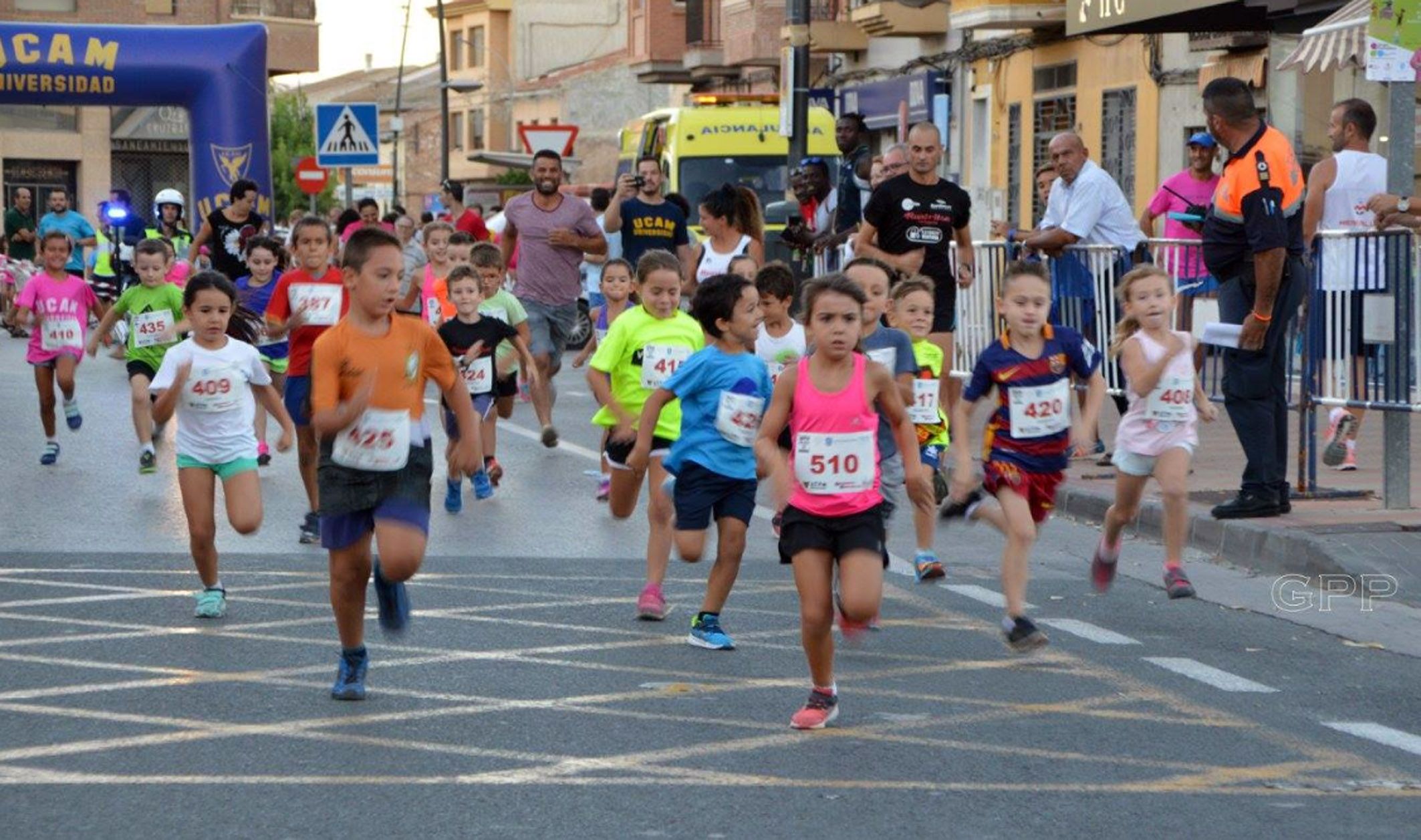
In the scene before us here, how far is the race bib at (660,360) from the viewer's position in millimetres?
10109

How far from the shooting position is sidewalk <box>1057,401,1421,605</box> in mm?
10281

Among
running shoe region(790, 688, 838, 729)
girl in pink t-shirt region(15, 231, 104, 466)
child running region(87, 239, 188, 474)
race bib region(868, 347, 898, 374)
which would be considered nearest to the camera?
running shoe region(790, 688, 838, 729)

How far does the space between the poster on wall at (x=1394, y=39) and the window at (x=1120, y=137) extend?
16.3 metres

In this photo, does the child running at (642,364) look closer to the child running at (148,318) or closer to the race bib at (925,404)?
the race bib at (925,404)

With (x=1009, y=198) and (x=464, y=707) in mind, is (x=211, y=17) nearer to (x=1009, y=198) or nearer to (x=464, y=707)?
(x=1009, y=198)

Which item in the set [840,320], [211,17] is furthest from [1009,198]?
[211,17]

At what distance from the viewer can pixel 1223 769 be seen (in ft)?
21.3

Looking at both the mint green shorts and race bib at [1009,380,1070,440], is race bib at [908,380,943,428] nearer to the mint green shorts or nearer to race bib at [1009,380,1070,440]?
race bib at [1009,380,1070,440]

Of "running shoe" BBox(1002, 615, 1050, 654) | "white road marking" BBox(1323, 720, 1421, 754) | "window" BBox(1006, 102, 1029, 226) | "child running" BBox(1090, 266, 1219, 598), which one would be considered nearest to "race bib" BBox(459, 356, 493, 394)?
"child running" BBox(1090, 266, 1219, 598)

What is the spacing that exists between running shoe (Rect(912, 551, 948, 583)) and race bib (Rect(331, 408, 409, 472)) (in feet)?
9.53

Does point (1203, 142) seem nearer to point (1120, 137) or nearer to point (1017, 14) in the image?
point (1120, 137)

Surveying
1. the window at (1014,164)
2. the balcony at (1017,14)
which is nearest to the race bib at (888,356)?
the balcony at (1017,14)

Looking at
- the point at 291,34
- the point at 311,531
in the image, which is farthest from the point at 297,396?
the point at 291,34

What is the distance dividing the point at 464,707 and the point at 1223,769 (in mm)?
2273
